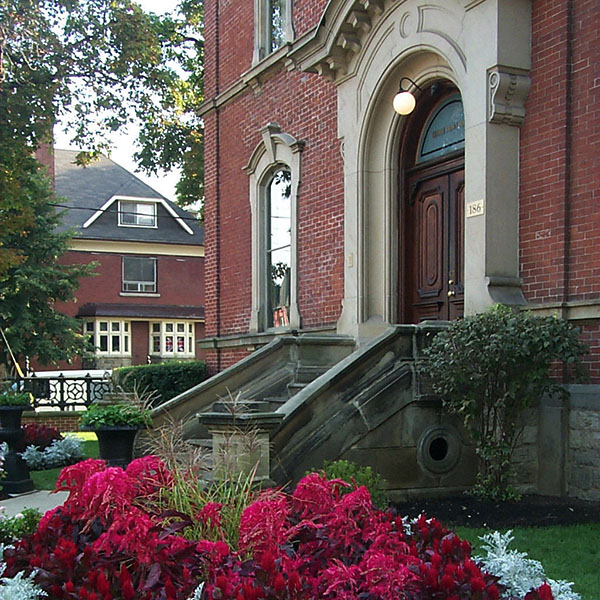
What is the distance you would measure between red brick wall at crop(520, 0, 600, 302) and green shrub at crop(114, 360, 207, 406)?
904 cm

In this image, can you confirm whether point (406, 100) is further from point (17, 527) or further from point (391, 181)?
point (17, 527)

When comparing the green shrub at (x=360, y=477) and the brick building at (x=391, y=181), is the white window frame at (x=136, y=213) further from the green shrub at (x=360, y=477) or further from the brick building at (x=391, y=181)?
the green shrub at (x=360, y=477)

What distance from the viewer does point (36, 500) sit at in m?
8.41

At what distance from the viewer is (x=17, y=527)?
477 centimetres

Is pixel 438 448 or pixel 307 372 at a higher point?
pixel 307 372

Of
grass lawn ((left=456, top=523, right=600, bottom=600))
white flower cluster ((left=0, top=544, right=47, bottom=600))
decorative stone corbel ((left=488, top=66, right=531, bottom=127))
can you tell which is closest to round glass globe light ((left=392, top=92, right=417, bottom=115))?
decorative stone corbel ((left=488, top=66, right=531, bottom=127))

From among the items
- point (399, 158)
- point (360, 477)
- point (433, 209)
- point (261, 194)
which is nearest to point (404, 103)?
point (399, 158)

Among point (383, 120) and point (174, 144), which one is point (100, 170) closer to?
point (174, 144)

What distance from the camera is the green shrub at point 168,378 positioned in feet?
51.2

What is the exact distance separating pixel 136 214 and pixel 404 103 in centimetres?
3154

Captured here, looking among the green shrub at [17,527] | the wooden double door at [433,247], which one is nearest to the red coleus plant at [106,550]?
the green shrub at [17,527]

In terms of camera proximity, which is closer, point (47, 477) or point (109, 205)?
point (47, 477)

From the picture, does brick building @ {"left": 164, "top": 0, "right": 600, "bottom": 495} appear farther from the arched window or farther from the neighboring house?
the neighboring house

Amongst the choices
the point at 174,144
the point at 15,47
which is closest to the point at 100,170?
the point at 174,144
